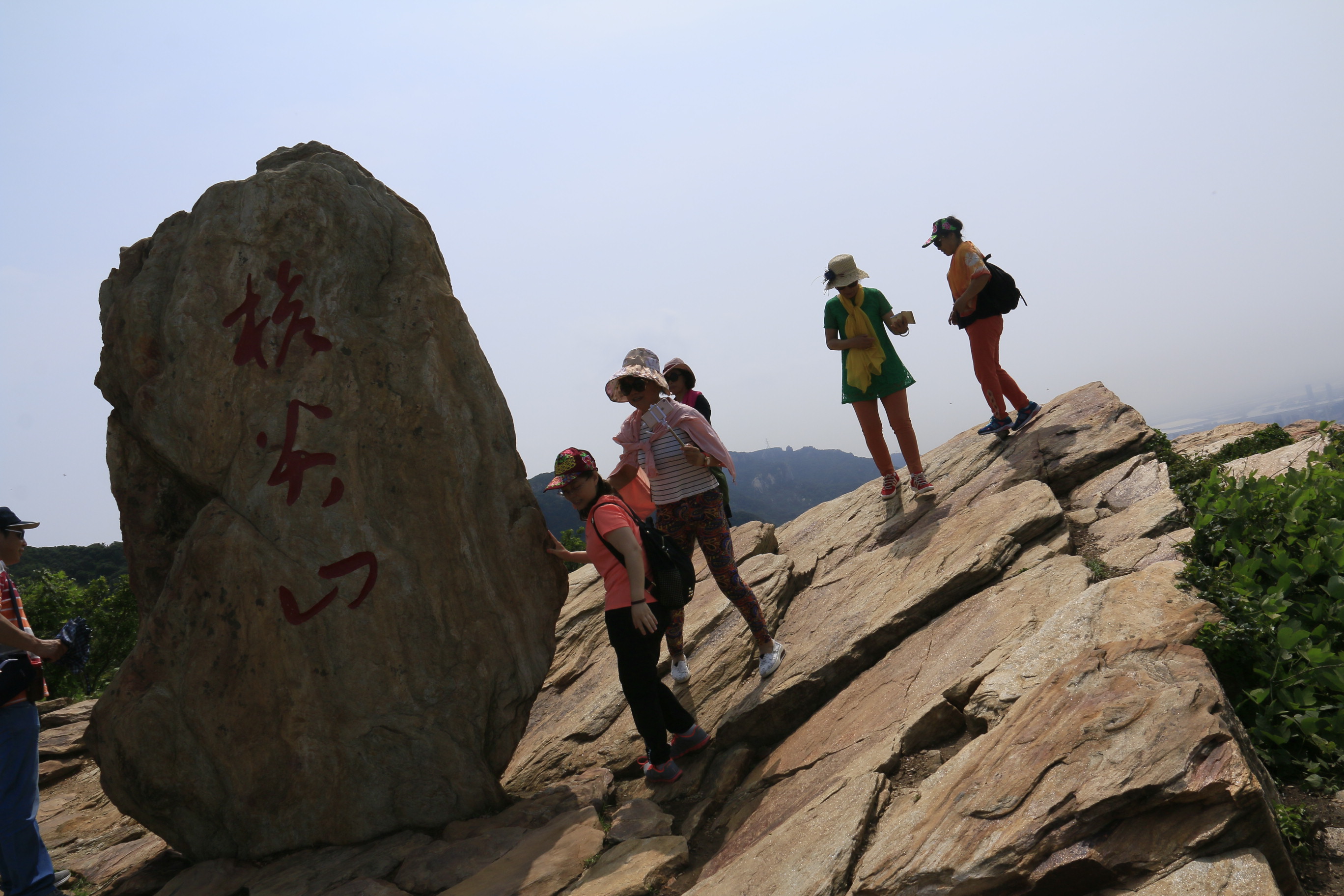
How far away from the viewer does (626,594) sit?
6.57 m

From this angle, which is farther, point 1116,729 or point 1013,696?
point 1013,696

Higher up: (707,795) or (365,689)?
(365,689)

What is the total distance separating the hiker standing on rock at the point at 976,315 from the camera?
10.4 meters

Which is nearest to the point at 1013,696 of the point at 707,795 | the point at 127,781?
the point at 707,795

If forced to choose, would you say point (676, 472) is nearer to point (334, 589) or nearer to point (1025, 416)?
point (334, 589)

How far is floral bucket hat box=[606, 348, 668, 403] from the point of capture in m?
7.34

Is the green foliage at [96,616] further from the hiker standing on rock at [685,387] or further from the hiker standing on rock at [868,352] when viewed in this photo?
the hiker standing on rock at [868,352]

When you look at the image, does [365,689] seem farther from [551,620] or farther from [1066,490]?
[1066,490]

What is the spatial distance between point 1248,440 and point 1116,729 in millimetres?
8681

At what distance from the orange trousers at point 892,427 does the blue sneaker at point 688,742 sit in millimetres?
4736

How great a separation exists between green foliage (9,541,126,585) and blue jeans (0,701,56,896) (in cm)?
4109

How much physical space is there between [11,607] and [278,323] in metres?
3.29

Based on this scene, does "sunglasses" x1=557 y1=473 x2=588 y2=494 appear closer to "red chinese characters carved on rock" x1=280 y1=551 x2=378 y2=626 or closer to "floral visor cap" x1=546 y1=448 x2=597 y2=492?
"floral visor cap" x1=546 y1=448 x2=597 y2=492

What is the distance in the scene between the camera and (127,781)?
258 inches
